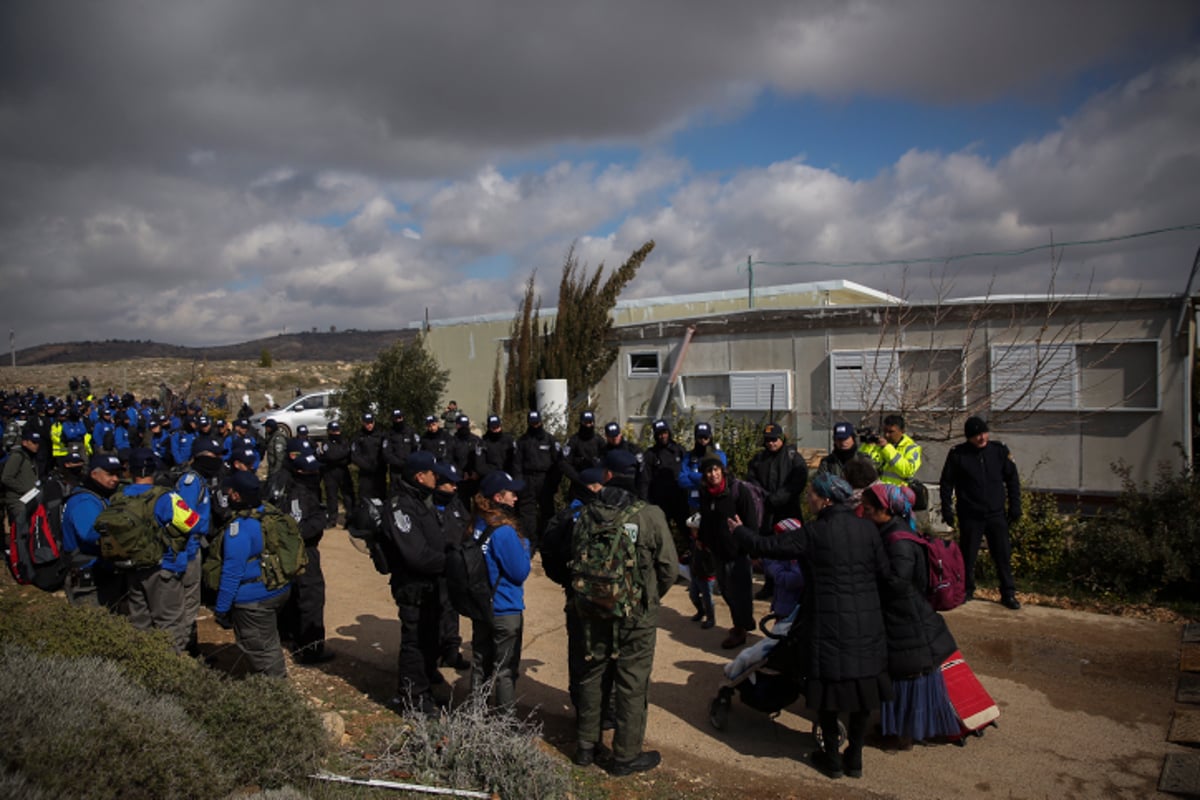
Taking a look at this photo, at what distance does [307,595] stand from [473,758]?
3179 millimetres

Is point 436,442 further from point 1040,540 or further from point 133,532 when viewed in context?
point 1040,540

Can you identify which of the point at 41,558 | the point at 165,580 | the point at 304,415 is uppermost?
the point at 304,415

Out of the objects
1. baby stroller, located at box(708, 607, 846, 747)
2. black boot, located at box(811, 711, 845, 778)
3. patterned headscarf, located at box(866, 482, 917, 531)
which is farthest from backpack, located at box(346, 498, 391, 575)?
patterned headscarf, located at box(866, 482, 917, 531)

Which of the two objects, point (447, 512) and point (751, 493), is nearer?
point (447, 512)

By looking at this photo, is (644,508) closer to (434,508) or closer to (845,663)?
(845,663)

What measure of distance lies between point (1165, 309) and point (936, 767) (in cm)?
749

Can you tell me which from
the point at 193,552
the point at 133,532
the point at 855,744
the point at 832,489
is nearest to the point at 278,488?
the point at 193,552

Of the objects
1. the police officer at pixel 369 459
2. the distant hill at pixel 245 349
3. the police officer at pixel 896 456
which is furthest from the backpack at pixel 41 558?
the distant hill at pixel 245 349

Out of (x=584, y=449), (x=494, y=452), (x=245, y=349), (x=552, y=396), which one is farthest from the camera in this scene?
(x=245, y=349)

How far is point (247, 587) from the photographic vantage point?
17.3ft

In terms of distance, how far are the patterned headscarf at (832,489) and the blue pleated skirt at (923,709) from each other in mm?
1201

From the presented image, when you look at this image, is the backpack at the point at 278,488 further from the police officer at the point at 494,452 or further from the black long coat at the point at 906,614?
the black long coat at the point at 906,614

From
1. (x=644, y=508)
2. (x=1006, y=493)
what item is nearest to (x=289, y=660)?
(x=644, y=508)

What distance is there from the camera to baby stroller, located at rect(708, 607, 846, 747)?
16.1 ft
